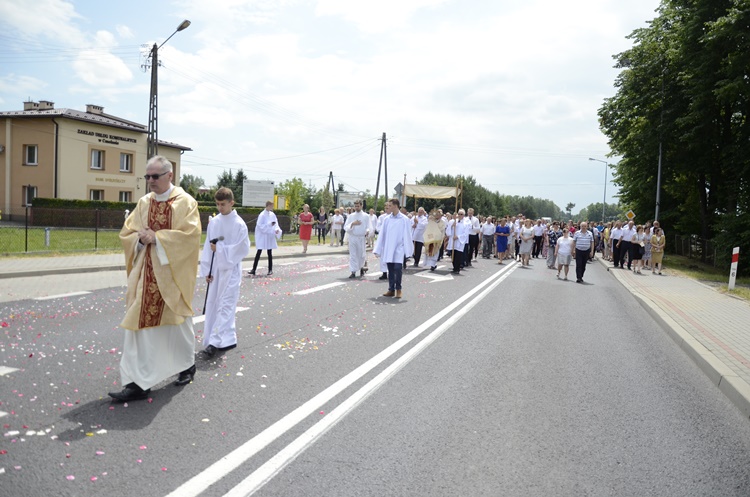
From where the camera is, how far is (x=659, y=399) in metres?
5.65

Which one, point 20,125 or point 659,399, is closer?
point 659,399

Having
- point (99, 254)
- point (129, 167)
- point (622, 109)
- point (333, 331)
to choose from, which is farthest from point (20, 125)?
point (333, 331)

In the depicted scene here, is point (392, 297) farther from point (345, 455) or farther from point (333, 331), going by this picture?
point (345, 455)

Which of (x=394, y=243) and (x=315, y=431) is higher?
(x=394, y=243)

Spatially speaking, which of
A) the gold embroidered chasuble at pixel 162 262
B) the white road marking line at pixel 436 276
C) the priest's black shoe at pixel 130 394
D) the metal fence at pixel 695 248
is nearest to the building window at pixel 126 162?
the white road marking line at pixel 436 276

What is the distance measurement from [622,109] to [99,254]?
90.3 feet

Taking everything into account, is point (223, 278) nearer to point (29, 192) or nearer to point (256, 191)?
point (29, 192)

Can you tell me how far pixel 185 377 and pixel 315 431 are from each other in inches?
64.3

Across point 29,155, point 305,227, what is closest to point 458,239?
point 305,227

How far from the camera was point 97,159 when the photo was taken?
4462 cm

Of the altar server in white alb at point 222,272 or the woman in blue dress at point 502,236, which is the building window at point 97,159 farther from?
the altar server in white alb at point 222,272

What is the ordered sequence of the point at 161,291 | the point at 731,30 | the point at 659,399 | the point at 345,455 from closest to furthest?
the point at 345,455, the point at 161,291, the point at 659,399, the point at 731,30

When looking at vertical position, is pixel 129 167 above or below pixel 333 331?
above

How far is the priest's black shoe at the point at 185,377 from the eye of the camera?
5.26 meters
